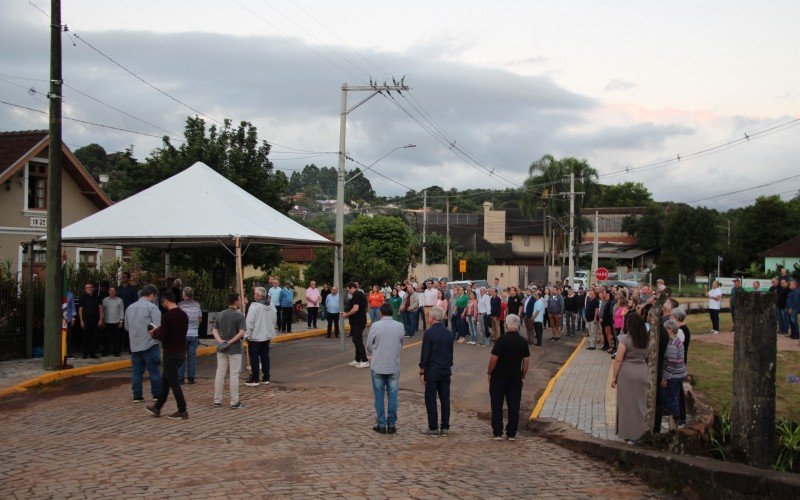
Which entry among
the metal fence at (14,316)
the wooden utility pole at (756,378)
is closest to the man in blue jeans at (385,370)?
the wooden utility pole at (756,378)

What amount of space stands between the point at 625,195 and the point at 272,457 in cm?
10421

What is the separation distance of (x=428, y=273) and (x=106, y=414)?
49.7m

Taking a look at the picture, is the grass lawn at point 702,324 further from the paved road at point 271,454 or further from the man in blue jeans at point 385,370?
the man in blue jeans at point 385,370

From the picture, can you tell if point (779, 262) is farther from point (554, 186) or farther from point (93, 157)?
point (93, 157)

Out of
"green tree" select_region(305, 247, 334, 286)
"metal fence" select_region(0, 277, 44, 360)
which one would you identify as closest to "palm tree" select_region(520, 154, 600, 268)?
"green tree" select_region(305, 247, 334, 286)

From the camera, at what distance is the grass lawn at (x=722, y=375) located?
12008 mm

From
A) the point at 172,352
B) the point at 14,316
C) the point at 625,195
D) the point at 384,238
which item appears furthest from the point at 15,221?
the point at 625,195

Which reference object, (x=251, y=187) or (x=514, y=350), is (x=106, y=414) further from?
(x=251, y=187)

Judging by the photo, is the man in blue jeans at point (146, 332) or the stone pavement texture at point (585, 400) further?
the man in blue jeans at point (146, 332)

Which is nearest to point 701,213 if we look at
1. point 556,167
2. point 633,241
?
point 556,167

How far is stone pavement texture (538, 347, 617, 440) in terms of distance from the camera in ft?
33.5

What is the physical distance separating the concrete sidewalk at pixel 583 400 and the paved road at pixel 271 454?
0.72 m

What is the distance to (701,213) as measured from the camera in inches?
2445

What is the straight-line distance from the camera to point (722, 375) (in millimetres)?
14773
